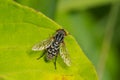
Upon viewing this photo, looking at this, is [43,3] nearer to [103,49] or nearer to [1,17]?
[1,17]

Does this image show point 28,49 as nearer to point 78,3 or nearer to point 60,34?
point 60,34

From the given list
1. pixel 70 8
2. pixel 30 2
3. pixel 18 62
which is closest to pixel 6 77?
pixel 18 62

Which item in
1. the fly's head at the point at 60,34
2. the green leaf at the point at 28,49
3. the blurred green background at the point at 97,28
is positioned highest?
the blurred green background at the point at 97,28

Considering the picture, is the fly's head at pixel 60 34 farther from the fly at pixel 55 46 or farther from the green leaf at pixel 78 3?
the green leaf at pixel 78 3

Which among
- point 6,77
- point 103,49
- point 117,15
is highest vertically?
point 117,15

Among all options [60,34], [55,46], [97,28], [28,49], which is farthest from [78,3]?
[28,49]

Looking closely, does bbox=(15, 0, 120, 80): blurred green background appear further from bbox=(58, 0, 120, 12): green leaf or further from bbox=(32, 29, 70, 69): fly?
bbox=(32, 29, 70, 69): fly

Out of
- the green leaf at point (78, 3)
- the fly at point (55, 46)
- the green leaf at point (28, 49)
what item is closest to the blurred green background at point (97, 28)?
the green leaf at point (78, 3)
